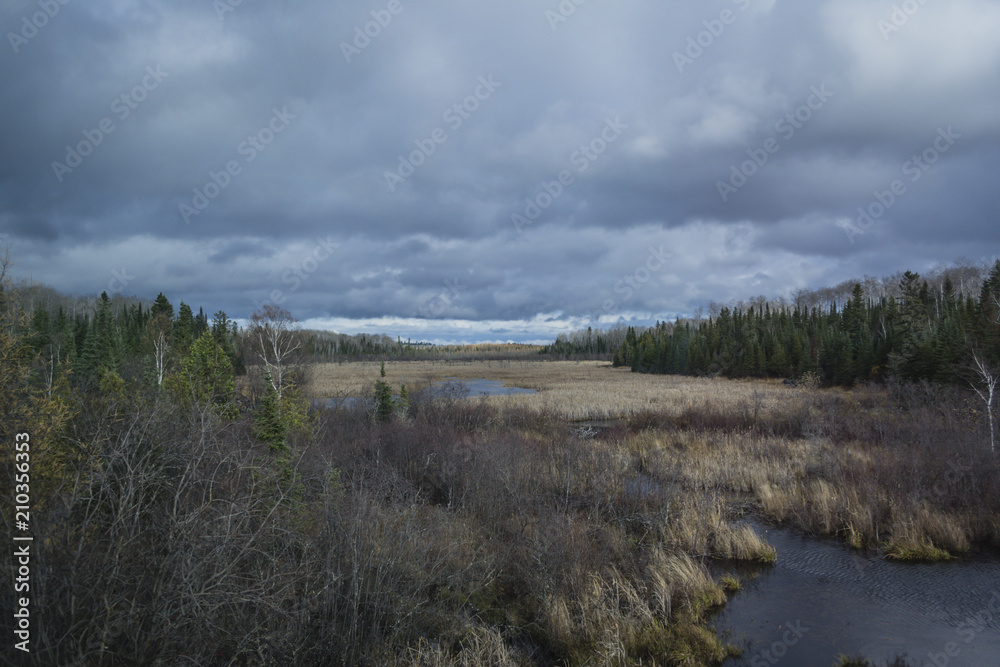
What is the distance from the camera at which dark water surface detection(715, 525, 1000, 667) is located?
8016mm

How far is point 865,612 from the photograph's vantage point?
919cm

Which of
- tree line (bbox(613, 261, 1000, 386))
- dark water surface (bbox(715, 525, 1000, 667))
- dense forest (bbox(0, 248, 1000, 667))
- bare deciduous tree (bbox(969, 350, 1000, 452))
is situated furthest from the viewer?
tree line (bbox(613, 261, 1000, 386))

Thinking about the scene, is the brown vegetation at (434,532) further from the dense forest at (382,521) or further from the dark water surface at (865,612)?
the dark water surface at (865,612)

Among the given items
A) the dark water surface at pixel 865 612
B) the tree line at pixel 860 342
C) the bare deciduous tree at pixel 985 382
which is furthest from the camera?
the tree line at pixel 860 342

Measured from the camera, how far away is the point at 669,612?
8703 millimetres

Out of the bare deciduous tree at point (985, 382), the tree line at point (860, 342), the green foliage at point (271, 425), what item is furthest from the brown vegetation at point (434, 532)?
the tree line at point (860, 342)

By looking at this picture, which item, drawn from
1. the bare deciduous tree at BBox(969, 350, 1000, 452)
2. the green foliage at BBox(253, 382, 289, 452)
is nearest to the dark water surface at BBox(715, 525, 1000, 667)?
the bare deciduous tree at BBox(969, 350, 1000, 452)

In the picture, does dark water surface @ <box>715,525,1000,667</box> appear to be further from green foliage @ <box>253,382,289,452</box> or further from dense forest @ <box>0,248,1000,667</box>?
green foliage @ <box>253,382,289,452</box>

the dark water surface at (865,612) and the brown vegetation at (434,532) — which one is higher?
the brown vegetation at (434,532)

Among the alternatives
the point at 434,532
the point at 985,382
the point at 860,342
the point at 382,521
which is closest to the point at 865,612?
the point at 434,532

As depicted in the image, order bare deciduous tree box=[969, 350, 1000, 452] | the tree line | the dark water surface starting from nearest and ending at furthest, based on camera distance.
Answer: the dark water surface
bare deciduous tree box=[969, 350, 1000, 452]
the tree line

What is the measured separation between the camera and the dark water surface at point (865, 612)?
8016 mm

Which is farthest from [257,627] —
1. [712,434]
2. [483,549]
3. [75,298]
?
[75,298]

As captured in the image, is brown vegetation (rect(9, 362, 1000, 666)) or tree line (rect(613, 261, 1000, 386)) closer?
brown vegetation (rect(9, 362, 1000, 666))
